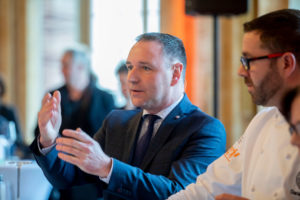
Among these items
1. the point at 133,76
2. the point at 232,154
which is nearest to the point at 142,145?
the point at 133,76

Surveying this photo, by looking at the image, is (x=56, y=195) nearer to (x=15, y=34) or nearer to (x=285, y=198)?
(x=285, y=198)

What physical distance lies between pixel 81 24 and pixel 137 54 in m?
6.59

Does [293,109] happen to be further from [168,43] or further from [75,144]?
[168,43]

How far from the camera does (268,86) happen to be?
195cm

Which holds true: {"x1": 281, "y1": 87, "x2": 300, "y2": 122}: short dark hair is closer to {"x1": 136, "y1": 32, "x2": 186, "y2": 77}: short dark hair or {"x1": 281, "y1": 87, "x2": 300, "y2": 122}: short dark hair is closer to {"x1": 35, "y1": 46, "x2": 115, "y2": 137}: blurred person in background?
{"x1": 136, "y1": 32, "x2": 186, "y2": 77}: short dark hair

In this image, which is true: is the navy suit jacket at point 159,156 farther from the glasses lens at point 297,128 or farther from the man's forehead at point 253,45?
the glasses lens at point 297,128

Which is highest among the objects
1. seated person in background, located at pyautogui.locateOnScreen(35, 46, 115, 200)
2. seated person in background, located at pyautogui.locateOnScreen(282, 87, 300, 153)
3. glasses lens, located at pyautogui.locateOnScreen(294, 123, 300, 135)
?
seated person in background, located at pyautogui.locateOnScreen(282, 87, 300, 153)

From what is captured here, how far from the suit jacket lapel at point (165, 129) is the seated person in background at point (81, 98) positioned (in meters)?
2.20

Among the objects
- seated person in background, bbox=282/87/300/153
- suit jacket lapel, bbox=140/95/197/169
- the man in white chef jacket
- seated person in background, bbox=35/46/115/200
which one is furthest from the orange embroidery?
seated person in background, bbox=35/46/115/200

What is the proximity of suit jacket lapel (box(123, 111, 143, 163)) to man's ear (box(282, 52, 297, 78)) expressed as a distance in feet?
2.84

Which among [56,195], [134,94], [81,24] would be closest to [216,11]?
[56,195]

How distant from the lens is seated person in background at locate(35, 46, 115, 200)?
4605 mm

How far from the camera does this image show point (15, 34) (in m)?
8.47

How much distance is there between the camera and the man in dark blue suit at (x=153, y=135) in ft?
7.14
